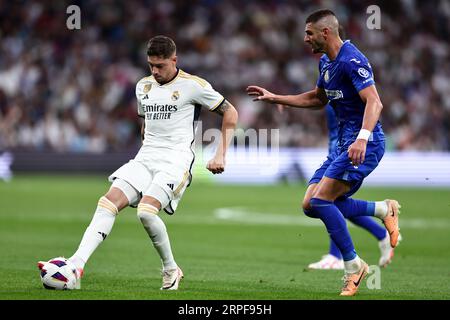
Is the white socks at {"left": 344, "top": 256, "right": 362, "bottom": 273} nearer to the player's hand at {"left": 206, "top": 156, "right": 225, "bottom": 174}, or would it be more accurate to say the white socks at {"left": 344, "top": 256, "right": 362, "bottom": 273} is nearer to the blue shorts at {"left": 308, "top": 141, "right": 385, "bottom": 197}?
the blue shorts at {"left": 308, "top": 141, "right": 385, "bottom": 197}

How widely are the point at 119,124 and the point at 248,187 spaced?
4.90 metres

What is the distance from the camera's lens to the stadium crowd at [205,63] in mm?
28422

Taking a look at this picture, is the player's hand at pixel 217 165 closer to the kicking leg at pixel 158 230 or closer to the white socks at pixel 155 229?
the kicking leg at pixel 158 230

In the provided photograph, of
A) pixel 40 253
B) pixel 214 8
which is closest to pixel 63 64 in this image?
pixel 214 8

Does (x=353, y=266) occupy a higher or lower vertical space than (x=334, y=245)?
higher

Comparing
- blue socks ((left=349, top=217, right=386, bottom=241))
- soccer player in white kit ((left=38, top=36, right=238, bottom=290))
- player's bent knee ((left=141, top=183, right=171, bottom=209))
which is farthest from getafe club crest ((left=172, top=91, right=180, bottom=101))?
blue socks ((left=349, top=217, right=386, bottom=241))

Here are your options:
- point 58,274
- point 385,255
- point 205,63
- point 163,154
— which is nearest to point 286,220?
point 385,255

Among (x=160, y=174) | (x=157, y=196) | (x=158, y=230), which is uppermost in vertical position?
(x=160, y=174)

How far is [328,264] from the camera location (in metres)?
11.6

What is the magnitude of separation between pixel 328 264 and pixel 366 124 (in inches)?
145

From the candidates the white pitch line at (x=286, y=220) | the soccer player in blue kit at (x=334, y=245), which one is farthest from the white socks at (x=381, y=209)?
the white pitch line at (x=286, y=220)

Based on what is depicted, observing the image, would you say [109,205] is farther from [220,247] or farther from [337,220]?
[220,247]

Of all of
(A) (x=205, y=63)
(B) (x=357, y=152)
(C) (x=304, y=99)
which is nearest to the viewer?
(B) (x=357, y=152)
